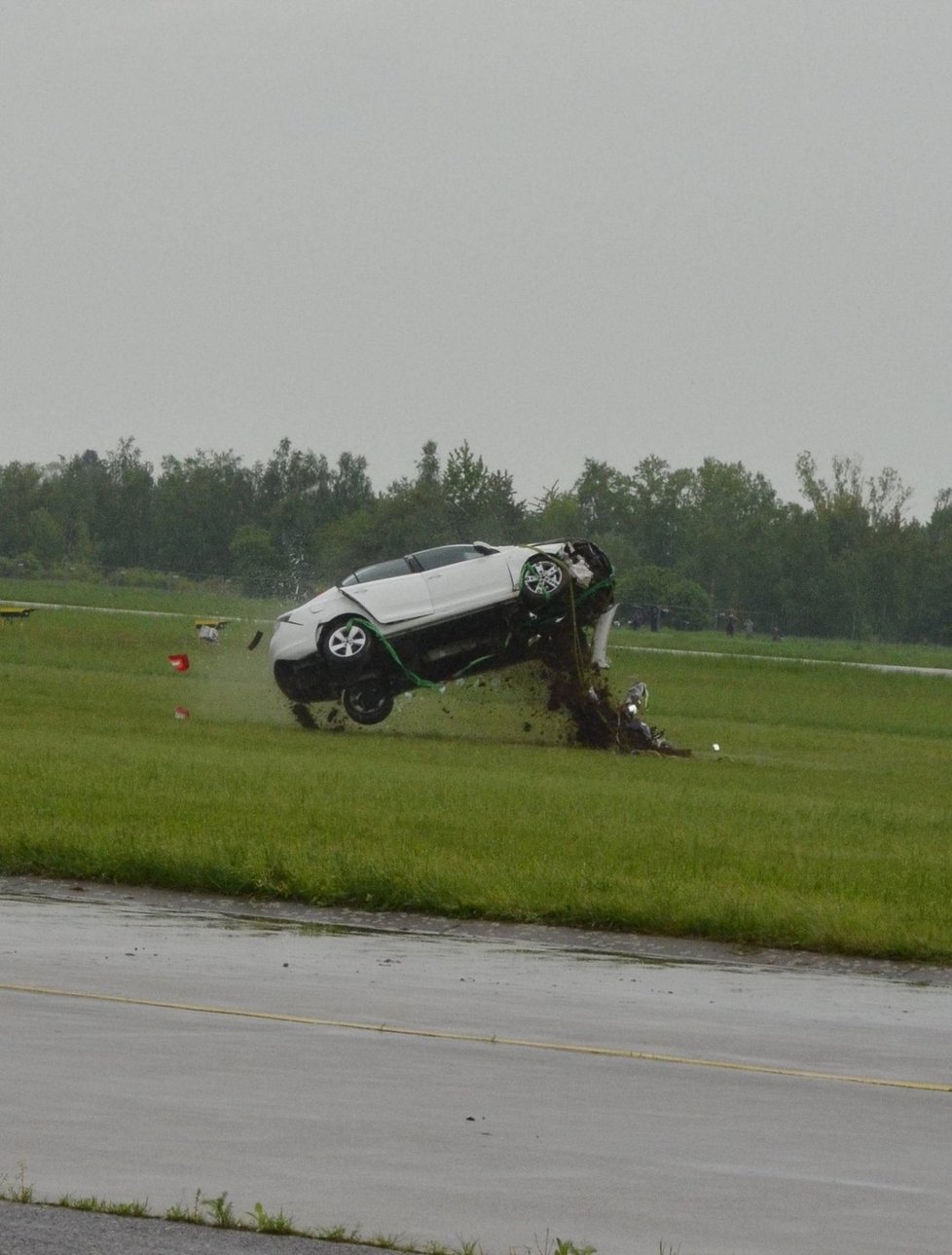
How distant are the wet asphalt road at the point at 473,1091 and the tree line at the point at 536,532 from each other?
69.5m

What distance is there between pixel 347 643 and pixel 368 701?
50.1 inches

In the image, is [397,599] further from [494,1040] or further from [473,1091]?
[473,1091]

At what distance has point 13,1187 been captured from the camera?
A: 6879 millimetres

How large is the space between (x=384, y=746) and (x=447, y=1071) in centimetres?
2224

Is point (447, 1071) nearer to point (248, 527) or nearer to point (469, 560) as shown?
point (469, 560)

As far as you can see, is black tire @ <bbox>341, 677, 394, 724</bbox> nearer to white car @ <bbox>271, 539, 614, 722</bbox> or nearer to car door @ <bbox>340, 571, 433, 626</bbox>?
white car @ <bbox>271, 539, 614, 722</bbox>

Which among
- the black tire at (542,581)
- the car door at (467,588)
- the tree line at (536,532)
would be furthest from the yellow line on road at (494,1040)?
the tree line at (536,532)

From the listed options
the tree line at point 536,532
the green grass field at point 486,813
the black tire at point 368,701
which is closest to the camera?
the green grass field at point 486,813

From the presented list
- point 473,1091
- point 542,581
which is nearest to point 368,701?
point 542,581

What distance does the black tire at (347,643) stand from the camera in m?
33.3

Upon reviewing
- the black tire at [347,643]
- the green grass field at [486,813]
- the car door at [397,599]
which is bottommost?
the green grass field at [486,813]

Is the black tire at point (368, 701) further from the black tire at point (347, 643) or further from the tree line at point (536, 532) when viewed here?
the tree line at point (536, 532)

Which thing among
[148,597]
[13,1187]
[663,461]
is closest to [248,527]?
[148,597]

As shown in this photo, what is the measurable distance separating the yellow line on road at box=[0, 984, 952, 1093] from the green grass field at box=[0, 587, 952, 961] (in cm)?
467
